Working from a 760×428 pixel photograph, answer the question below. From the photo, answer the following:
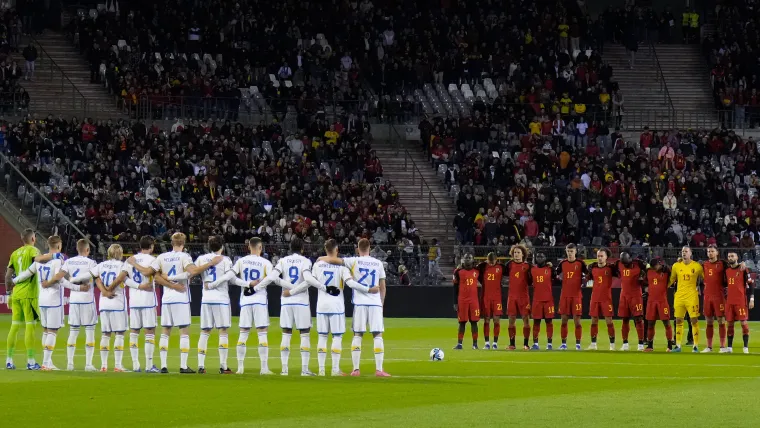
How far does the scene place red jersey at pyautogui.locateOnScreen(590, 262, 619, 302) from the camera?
28.3 meters

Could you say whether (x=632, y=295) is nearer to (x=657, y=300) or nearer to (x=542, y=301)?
(x=657, y=300)

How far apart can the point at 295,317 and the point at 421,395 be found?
3.39 m

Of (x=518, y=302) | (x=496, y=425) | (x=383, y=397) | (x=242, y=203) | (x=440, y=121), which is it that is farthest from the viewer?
(x=440, y=121)

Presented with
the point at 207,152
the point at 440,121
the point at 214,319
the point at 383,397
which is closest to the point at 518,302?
the point at 214,319

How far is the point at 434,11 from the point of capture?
55.4 m

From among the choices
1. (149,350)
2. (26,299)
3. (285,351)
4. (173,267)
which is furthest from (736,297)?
(26,299)

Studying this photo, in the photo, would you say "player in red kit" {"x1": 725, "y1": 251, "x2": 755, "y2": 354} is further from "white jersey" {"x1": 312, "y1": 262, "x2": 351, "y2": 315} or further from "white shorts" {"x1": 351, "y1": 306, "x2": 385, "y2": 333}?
"white jersey" {"x1": 312, "y1": 262, "x2": 351, "y2": 315}

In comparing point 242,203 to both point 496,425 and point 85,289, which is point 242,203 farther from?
point 496,425

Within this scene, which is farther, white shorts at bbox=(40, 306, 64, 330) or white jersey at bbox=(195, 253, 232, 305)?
white shorts at bbox=(40, 306, 64, 330)

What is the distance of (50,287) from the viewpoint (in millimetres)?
22547

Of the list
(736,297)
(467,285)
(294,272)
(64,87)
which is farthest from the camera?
(64,87)

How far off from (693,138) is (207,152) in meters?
17.0

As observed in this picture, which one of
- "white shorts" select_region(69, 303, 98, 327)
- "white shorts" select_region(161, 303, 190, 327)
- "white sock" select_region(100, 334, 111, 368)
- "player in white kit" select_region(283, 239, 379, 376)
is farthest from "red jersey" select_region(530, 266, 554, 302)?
"white shorts" select_region(69, 303, 98, 327)

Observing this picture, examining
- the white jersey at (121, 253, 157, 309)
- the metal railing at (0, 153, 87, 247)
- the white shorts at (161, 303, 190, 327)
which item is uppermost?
the metal railing at (0, 153, 87, 247)
